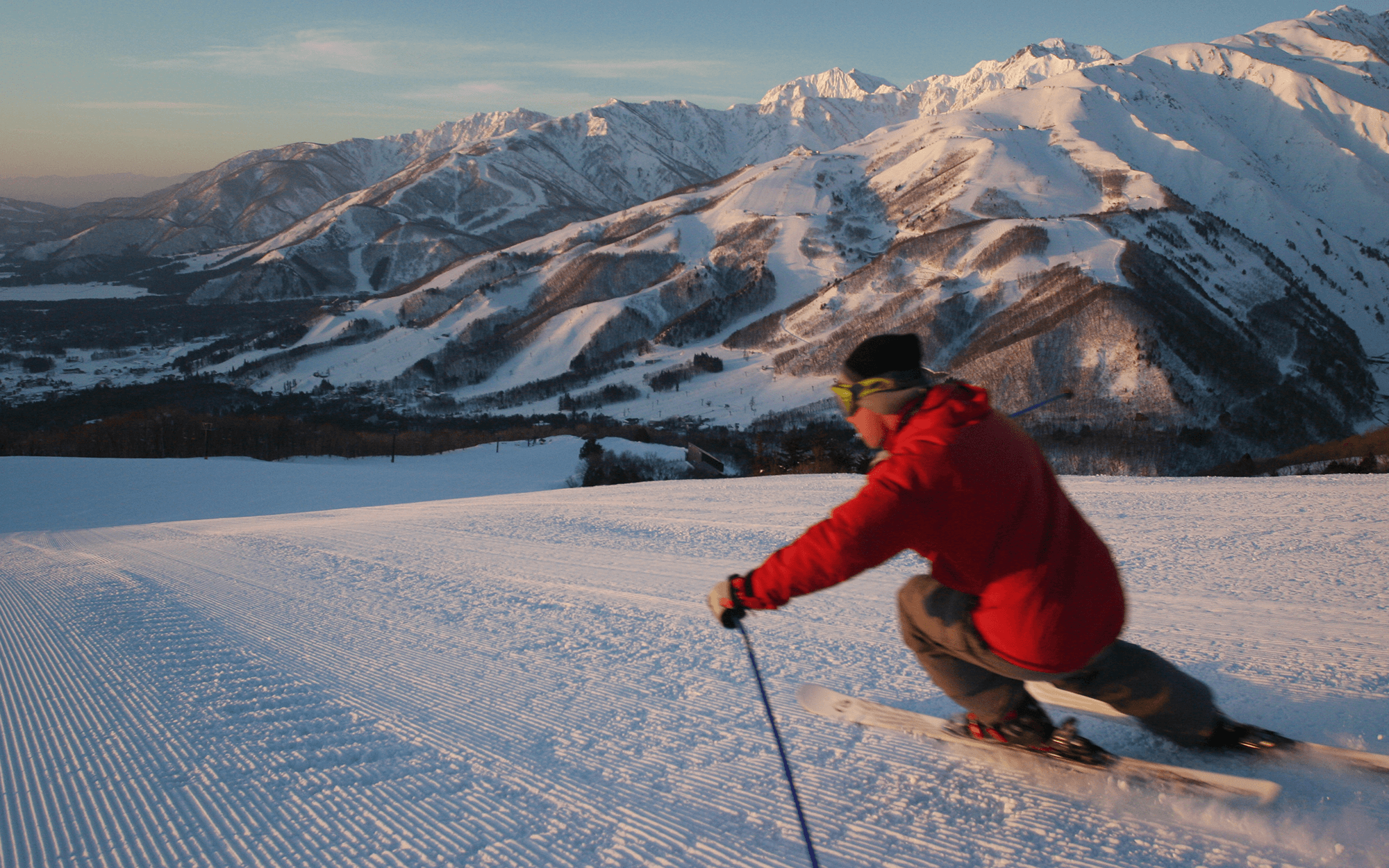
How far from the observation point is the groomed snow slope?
9.25ft

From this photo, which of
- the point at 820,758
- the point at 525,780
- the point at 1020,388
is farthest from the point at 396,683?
the point at 1020,388

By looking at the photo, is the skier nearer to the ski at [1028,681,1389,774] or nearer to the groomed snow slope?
the ski at [1028,681,1389,774]

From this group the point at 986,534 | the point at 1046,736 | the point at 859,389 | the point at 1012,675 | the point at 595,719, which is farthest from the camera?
the point at 595,719

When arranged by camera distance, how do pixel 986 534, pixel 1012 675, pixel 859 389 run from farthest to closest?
1. pixel 1012 675
2. pixel 859 389
3. pixel 986 534

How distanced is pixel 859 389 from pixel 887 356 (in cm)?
15

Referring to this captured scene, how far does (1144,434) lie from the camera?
2424 inches

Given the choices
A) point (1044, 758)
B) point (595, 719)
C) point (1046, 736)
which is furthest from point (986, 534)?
point (595, 719)

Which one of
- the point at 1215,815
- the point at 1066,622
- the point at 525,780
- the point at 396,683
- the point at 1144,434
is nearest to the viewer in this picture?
the point at 1066,622

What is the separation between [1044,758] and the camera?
3129mm

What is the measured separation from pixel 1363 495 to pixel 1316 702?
24.7 ft

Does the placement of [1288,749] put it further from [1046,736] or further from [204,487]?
[204,487]

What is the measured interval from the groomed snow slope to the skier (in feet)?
2.01

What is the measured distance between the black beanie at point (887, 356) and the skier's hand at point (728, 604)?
0.95 metres

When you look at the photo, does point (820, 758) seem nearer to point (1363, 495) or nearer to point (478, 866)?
point (478, 866)
